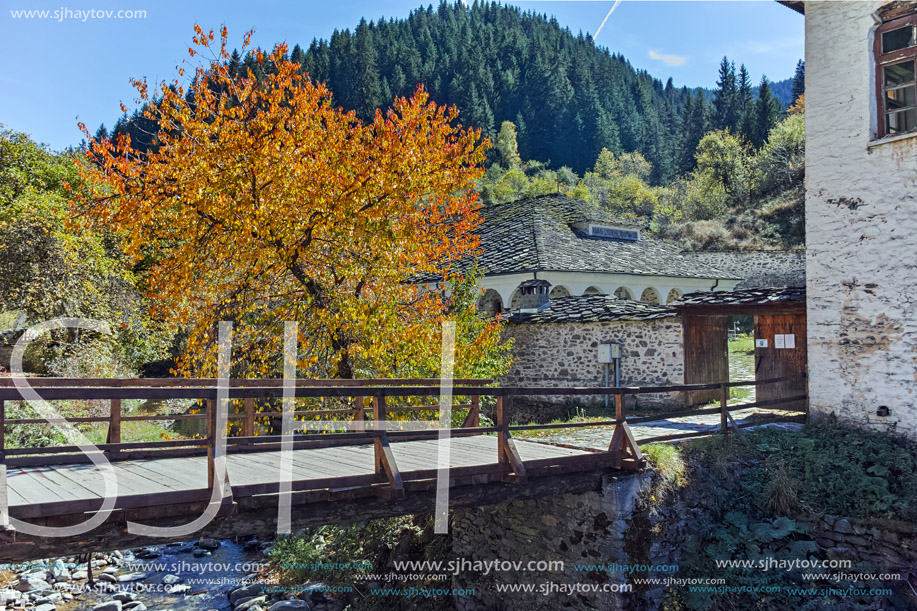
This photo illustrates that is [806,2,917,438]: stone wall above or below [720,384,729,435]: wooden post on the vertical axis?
above

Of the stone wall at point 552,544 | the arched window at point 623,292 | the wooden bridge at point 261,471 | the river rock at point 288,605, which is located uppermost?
the arched window at point 623,292

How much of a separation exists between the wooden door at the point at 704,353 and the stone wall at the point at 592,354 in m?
0.18

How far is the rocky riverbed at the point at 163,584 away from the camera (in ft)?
34.3

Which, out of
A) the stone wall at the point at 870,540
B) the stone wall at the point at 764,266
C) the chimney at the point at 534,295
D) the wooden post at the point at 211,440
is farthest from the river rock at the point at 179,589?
the stone wall at the point at 764,266

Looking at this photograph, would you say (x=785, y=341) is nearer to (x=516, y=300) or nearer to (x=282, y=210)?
(x=516, y=300)

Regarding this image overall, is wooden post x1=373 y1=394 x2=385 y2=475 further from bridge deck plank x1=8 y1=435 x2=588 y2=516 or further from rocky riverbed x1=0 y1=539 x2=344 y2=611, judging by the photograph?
rocky riverbed x1=0 y1=539 x2=344 y2=611

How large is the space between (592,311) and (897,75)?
706cm

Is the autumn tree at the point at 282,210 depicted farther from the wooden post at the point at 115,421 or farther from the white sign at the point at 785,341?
the white sign at the point at 785,341

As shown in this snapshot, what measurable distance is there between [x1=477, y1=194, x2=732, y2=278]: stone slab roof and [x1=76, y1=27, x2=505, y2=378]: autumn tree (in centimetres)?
816

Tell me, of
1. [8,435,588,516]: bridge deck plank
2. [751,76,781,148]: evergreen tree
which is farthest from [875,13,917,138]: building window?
[751,76,781,148]: evergreen tree

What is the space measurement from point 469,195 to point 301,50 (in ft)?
253

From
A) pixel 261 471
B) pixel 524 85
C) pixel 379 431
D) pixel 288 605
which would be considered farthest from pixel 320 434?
pixel 524 85

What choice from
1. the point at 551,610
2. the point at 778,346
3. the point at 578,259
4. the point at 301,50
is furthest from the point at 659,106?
the point at 551,610

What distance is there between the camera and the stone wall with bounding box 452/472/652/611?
7141 millimetres
